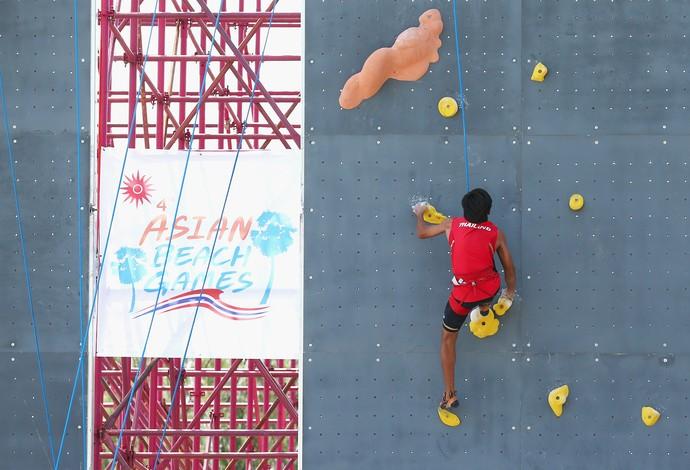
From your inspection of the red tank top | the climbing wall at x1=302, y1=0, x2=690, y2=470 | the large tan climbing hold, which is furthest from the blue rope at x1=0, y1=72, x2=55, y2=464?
the red tank top

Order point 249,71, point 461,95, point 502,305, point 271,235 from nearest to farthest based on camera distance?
1. point 502,305
2. point 461,95
3. point 271,235
4. point 249,71

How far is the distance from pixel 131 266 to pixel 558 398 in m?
2.83

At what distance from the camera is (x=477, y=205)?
6449 millimetres

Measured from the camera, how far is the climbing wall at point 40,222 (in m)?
7.02

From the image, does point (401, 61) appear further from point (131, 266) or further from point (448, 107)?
point (131, 266)

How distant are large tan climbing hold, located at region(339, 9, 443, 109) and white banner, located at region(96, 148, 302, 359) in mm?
565

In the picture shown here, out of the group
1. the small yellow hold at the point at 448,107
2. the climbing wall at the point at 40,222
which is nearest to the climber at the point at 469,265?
the small yellow hold at the point at 448,107

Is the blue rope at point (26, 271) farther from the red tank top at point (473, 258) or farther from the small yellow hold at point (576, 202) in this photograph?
the small yellow hold at point (576, 202)

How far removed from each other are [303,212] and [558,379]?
1.92 meters

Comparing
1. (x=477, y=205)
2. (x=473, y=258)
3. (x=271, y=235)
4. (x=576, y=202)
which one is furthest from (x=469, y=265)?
(x=271, y=235)

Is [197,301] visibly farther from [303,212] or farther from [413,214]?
[413,214]

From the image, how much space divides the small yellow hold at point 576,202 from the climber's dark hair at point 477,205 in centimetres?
69

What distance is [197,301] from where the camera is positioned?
7.09 metres

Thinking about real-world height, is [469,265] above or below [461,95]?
below
